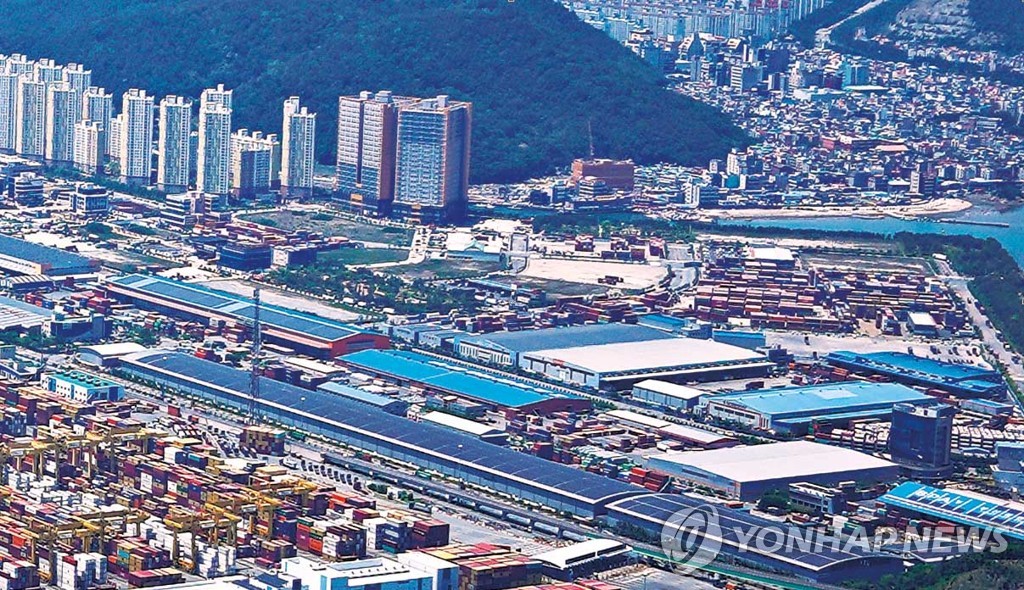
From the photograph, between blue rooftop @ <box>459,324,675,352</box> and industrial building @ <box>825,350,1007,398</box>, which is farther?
blue rooftop @ <box>459,324,675,352</box>

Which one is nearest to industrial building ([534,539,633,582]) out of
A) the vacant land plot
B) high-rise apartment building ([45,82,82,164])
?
the vacant land plot

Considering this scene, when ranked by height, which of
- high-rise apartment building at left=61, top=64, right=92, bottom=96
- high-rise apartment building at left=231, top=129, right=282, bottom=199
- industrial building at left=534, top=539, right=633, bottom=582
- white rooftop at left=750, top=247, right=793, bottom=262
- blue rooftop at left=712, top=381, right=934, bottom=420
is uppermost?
high-rise apartment building at left=61, top=64, right=92, bottom=96

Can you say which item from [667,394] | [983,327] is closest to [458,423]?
[667,394]

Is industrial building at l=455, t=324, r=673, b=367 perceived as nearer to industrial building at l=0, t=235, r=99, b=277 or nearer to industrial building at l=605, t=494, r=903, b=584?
industrial building at l=0, t=235, r=99, b=277

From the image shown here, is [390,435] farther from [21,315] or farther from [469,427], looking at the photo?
[21,315]

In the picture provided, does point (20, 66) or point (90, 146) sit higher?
point (20, 66)

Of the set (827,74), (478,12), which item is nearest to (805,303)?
(478,12)
